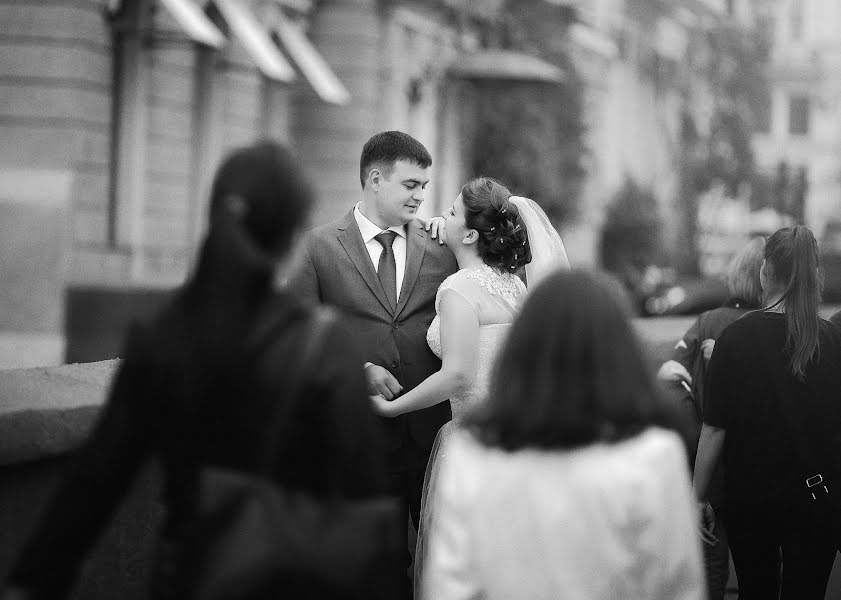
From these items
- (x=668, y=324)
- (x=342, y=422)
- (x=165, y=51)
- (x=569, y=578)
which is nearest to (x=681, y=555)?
(x=569, y=578)

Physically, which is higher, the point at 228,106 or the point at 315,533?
the point at 228,106

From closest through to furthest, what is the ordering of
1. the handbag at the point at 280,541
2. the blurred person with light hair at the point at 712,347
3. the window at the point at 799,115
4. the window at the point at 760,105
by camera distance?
the handbag at the point at 280,541, the blurred person with light hair at the point at 712,347, the window at the point at 760,105, the window at the point at 799,115

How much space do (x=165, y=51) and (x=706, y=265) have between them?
86.7 feet

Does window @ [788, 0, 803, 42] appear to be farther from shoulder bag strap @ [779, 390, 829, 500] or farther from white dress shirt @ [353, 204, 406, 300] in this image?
shoulder bag strap @ [779, 390, 829, 500]

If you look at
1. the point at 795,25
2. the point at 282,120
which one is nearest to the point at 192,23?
the point at 282,120

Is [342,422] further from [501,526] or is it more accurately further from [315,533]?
[501,526]

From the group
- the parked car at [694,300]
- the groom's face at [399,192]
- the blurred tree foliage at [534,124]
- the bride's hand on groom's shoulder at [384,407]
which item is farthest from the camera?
the blurred tree foliage at [534,124]

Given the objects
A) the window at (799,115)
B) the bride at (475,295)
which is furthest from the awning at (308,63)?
the window at (799,115)

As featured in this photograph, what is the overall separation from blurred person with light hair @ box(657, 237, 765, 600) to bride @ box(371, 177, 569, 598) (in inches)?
44.4

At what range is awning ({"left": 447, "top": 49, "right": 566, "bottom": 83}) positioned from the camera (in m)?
19.0

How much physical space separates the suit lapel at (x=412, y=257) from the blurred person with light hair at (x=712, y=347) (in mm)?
1359

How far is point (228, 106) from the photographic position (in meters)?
17.3

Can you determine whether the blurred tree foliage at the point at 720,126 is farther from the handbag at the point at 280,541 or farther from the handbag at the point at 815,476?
the handbag at the point at 280,541

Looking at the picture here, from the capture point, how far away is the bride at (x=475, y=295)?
15.3ft
